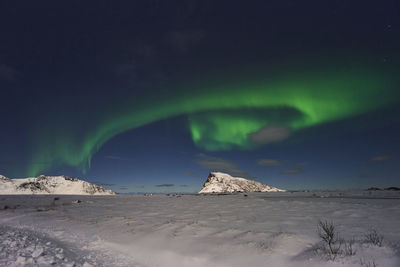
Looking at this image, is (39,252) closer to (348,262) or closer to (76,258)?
(76,258)

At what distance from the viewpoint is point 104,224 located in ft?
46.2

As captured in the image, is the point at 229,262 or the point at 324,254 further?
the point at 229,262

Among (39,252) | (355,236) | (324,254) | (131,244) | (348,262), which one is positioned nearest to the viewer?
(348,262)

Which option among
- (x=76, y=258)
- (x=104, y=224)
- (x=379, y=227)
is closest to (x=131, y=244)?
(x=76, y=258)

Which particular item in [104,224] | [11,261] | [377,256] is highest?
[377,256]

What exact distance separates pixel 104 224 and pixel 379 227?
15016 millimetres

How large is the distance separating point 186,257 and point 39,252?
4.79m

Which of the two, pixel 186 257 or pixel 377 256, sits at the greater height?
pixel 377 256

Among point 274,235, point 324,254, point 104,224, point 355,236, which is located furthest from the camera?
point 104,224

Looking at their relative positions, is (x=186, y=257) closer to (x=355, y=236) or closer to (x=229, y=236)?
(x=229, y=236)

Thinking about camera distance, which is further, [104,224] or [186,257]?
[104,224]

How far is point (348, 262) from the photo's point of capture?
18.7 feet

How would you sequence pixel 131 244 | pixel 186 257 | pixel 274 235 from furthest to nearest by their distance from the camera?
pixel 131 244 < pixel 274 235 < pixel 186 257

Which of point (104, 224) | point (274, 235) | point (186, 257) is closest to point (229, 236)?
point (274, 235)
